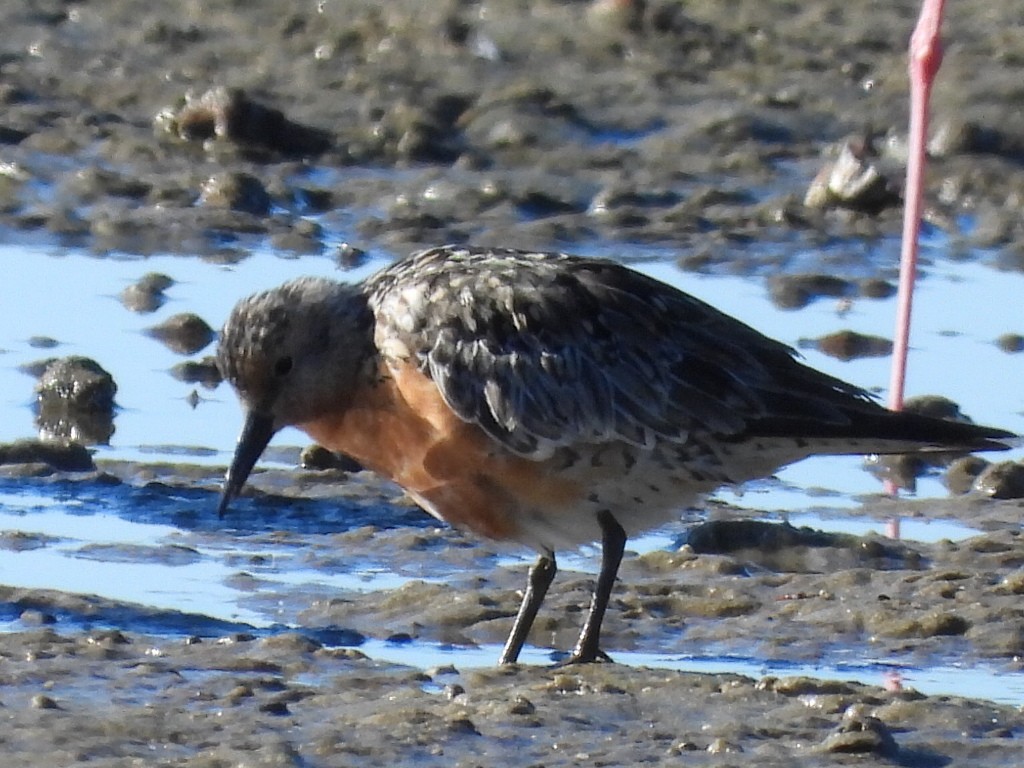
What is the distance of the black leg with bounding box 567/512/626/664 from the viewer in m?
7.73

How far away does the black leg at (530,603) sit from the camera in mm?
7891

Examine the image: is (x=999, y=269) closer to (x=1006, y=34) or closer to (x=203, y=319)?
(x=1006, y=34)

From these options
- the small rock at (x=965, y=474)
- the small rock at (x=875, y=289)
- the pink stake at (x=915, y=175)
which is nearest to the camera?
the small rock at (x=965, y=474)

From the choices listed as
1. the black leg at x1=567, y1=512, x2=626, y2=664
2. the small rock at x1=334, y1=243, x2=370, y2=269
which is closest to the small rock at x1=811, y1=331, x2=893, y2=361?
the small rock at x1=334, y1=243, x2=370, y2=269

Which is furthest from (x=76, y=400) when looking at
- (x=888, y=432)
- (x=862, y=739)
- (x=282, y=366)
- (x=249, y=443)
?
(x=862, y=739)

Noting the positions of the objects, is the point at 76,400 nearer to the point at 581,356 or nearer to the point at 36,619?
the point at 36,619

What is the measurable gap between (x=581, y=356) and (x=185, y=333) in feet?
12.8

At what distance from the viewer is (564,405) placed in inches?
311

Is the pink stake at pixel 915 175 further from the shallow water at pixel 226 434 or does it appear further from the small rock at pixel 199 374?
the small rock at pixel 199 374

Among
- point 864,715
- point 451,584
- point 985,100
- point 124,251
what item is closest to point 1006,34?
point 985,100

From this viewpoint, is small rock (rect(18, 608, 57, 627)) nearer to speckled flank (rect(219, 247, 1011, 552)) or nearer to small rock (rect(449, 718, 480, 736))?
speckled flank (rect(219, 247, 1011, 552))

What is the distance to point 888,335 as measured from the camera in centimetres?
1190

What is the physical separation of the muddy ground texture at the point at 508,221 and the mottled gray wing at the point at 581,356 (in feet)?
2.59

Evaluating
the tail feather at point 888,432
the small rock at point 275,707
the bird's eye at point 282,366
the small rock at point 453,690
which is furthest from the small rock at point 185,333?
the small rock at point 275,707
